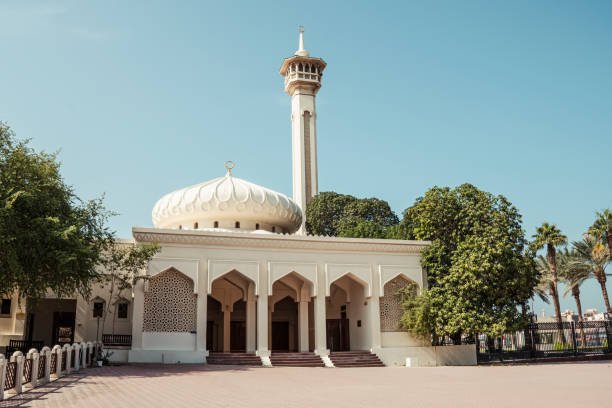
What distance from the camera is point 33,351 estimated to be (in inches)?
459

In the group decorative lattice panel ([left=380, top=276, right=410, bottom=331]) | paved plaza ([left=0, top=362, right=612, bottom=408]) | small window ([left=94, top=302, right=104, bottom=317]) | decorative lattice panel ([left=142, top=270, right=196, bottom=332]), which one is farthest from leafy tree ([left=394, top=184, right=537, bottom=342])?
small window ([left=94, top=302, right=104, bottom=317])

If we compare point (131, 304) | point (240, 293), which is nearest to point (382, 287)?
point (240, 293)

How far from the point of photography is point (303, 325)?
75.3ft

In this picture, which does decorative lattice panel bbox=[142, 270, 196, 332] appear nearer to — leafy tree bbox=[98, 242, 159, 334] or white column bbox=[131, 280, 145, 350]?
white column bbox=[131, 280, 145, 350]

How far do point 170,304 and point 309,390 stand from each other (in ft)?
32.9

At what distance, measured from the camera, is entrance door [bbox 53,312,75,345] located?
24.2m

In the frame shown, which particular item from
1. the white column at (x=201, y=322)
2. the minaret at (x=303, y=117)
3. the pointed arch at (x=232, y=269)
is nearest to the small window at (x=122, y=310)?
the white column at (x=201, y=322)

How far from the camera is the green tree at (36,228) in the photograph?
15469 millimetres

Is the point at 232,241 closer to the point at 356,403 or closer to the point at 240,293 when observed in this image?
the point at 240,293

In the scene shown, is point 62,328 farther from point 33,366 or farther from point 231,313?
point 33,366

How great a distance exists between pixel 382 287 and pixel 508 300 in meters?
4.63

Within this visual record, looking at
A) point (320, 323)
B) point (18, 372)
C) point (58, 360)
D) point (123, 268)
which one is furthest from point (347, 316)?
point (18, 372)

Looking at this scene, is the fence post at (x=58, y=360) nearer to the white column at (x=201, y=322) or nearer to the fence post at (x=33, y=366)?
the fence post at (x=33, y=366)

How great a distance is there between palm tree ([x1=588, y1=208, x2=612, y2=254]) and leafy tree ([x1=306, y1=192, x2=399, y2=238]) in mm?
11530
